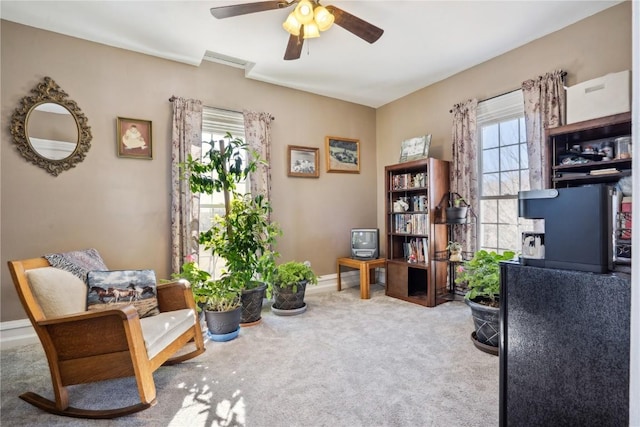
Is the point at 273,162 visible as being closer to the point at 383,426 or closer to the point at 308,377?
the point at 308,377

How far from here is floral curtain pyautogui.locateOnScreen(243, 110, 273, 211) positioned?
375 centimetres

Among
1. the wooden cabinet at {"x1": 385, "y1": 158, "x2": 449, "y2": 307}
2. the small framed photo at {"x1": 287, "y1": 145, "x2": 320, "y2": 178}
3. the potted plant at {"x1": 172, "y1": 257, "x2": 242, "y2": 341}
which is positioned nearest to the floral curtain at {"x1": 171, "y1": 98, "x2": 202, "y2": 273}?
the potted plant at {"x1": 172, "y1": 257, "x2": 242, "y2": 341}

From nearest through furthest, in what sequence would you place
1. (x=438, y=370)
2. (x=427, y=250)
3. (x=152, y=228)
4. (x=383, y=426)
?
1. (x=383, y=426)
2. (x=438, y=370)
3. (x=152, y=228)
4. (x=427, y=250)

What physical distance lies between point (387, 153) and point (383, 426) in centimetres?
382

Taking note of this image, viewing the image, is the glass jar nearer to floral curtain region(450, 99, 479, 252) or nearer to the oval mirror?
floral curtain region(450, 99, 479, 252)

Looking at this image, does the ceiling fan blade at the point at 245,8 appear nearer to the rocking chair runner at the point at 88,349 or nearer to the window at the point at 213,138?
the window at the point at 213,138

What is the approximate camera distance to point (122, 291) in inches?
88.2

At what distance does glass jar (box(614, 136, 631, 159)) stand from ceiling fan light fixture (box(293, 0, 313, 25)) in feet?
8.15

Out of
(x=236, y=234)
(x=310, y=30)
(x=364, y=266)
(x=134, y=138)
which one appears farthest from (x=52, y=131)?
(x=364, y=266)

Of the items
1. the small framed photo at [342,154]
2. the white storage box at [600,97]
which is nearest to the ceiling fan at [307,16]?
the white storage box at [600,97]

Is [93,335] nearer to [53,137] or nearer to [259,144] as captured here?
[53,137]

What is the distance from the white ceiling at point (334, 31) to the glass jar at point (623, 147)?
1160 millimetres

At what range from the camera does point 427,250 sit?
3.66 meters

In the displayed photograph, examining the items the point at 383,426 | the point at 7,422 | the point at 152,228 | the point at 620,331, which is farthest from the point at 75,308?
the point at 620,331
